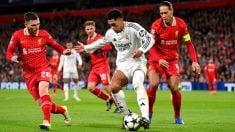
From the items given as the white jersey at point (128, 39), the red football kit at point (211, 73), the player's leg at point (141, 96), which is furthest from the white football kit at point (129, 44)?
the red football kit at point (211, 73)

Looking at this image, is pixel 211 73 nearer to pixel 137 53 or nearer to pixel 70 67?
pixel 70 67

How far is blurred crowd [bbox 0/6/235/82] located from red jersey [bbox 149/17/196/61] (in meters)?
24.0

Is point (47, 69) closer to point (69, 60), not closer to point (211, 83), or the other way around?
point (69, 60)

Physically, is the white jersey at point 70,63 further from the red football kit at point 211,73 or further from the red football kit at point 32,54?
the red football kit at point 32,54

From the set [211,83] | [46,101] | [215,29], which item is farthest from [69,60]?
[215,29]

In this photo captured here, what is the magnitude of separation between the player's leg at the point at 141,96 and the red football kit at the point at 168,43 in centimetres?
138

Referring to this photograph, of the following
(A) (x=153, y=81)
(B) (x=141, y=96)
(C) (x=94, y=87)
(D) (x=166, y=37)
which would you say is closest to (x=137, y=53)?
(B) (x=141, y=96)

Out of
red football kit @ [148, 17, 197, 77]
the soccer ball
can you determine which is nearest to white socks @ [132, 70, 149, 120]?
the soccer ball

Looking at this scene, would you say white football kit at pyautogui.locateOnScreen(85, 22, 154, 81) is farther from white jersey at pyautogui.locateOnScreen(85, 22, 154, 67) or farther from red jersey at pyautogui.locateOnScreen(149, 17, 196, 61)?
red jersey at pyautogui.locateOnScreen(149, 17, 196, 61)

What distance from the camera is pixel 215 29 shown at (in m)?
40.0

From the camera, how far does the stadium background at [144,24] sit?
37.5 meters

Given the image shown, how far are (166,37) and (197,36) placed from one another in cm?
2872

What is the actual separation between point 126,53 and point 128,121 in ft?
5.28

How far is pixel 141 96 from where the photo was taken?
10438 mm
